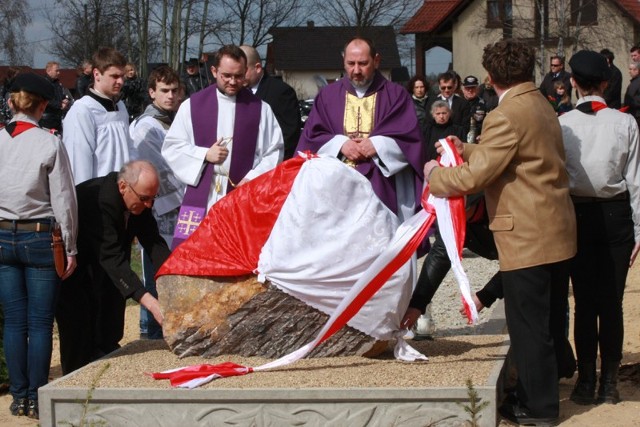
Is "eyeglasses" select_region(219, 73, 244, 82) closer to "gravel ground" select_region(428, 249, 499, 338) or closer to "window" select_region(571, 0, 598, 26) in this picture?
Result: "gravel ground" select_region(428, 249, 499, 338)

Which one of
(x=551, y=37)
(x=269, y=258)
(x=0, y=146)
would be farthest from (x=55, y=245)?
(x=551, y=37)

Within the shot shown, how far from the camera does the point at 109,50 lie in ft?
24.9

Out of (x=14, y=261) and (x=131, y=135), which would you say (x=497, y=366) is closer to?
(x=14, y=261)

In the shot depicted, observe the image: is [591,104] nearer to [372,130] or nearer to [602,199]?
[602,199]

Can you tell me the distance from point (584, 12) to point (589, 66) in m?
36.9

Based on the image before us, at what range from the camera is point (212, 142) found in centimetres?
767

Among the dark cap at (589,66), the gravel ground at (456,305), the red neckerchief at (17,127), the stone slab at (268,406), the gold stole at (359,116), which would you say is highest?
the dark cap at (589,66)

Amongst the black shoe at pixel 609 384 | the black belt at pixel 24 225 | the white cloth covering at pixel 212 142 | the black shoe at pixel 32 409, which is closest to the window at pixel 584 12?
the white cloth covering at pixel 212 142

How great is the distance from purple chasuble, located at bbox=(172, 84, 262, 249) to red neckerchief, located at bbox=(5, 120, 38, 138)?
4.92ft

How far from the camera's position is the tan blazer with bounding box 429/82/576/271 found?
555cm

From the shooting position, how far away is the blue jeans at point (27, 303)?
6.25 m

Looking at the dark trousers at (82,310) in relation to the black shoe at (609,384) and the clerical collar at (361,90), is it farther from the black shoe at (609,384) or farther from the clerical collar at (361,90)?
the black shoe at (609,384)

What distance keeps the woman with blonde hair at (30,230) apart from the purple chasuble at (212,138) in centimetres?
140

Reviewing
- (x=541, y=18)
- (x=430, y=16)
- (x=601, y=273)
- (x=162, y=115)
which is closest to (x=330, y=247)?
(x=601, y=273)
